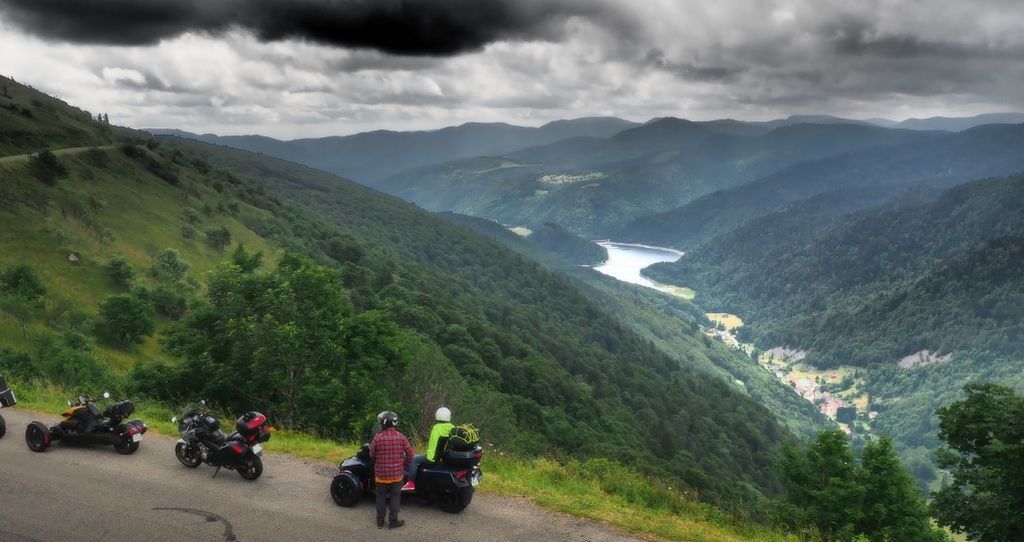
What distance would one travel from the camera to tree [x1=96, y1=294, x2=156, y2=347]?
45281 millimetres

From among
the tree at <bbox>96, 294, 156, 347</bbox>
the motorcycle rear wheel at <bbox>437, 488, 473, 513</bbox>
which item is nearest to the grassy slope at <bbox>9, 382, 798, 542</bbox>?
the motorcycle rear wheel at <bbox>437, 488, 473, 513</bbox>

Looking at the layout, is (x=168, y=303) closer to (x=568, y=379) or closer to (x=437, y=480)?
(x=437, y=480)

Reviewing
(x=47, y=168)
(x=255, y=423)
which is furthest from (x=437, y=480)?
(x=47, y=168)

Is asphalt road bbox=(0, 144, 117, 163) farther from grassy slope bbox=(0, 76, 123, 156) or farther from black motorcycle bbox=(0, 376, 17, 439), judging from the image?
black motorcycle bbox=(0, 376, 17, 439)

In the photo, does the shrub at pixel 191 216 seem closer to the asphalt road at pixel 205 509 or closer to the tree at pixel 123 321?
the tree at pixel 123 321

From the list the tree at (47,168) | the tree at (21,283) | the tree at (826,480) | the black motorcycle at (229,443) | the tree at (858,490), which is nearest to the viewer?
the black motorcycle at (229,443)

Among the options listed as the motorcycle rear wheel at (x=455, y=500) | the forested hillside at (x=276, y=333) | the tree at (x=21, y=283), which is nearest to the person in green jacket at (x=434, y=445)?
the motorcycle rear wheel at (x=455, y=500)

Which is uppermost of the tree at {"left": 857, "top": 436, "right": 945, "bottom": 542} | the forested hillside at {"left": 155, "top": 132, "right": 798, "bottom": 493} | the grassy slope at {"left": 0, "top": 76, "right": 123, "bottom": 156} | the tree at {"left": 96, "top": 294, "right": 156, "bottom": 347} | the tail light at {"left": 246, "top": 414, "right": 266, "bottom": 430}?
the grassy slope at {"left": 0, "top": 76, "right": 123, "bottom": 156}

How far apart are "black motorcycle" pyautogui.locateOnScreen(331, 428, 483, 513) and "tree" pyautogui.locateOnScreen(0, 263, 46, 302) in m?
43.1

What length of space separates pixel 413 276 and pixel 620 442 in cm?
6778

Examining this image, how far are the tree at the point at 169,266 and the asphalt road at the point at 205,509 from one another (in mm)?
49910

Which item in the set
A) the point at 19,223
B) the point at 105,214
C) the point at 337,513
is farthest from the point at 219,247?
the point at 337,513

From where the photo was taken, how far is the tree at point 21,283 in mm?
43500

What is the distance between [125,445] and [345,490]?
23.8 ft
